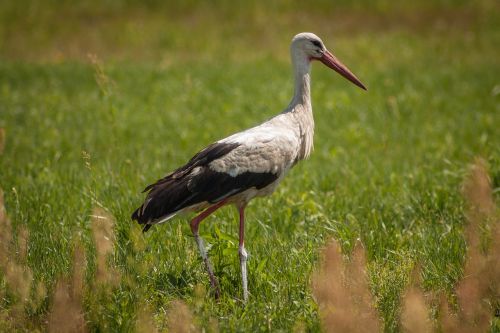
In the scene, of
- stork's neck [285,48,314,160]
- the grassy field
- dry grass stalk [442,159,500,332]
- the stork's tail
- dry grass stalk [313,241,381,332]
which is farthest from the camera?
stork's neck [285,48,314,160]

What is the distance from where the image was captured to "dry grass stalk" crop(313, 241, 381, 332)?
2.83m

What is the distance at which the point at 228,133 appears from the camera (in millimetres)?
9258

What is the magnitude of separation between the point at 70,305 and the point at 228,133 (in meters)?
6.07

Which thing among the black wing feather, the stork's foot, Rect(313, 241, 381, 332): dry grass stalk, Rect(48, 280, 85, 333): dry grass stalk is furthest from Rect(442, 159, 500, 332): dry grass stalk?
Rect(48, 280, 85, 333): dry grass stalk

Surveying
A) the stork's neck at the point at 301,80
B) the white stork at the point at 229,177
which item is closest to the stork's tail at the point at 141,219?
the white stork at the point at 229,177

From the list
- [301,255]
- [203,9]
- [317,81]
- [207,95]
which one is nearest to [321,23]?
[203,9]

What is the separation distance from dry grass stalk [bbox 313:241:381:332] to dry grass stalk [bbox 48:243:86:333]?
1.32 metres

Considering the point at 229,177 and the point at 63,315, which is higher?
the point at 229,177

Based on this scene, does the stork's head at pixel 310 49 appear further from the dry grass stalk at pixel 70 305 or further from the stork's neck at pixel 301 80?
the dry grass stalk at pixel 70 305

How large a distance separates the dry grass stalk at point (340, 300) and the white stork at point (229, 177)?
3.22 feet

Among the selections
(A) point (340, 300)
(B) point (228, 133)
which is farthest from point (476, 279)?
(B) point (228, 133)

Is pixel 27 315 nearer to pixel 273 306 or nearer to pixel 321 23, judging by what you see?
pixel 273 306

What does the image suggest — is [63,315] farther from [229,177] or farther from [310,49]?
[310,49]

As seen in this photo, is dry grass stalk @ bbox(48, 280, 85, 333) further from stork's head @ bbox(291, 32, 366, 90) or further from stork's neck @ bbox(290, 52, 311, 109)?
stork's head @ bbox(291, 32, 366, 90)
